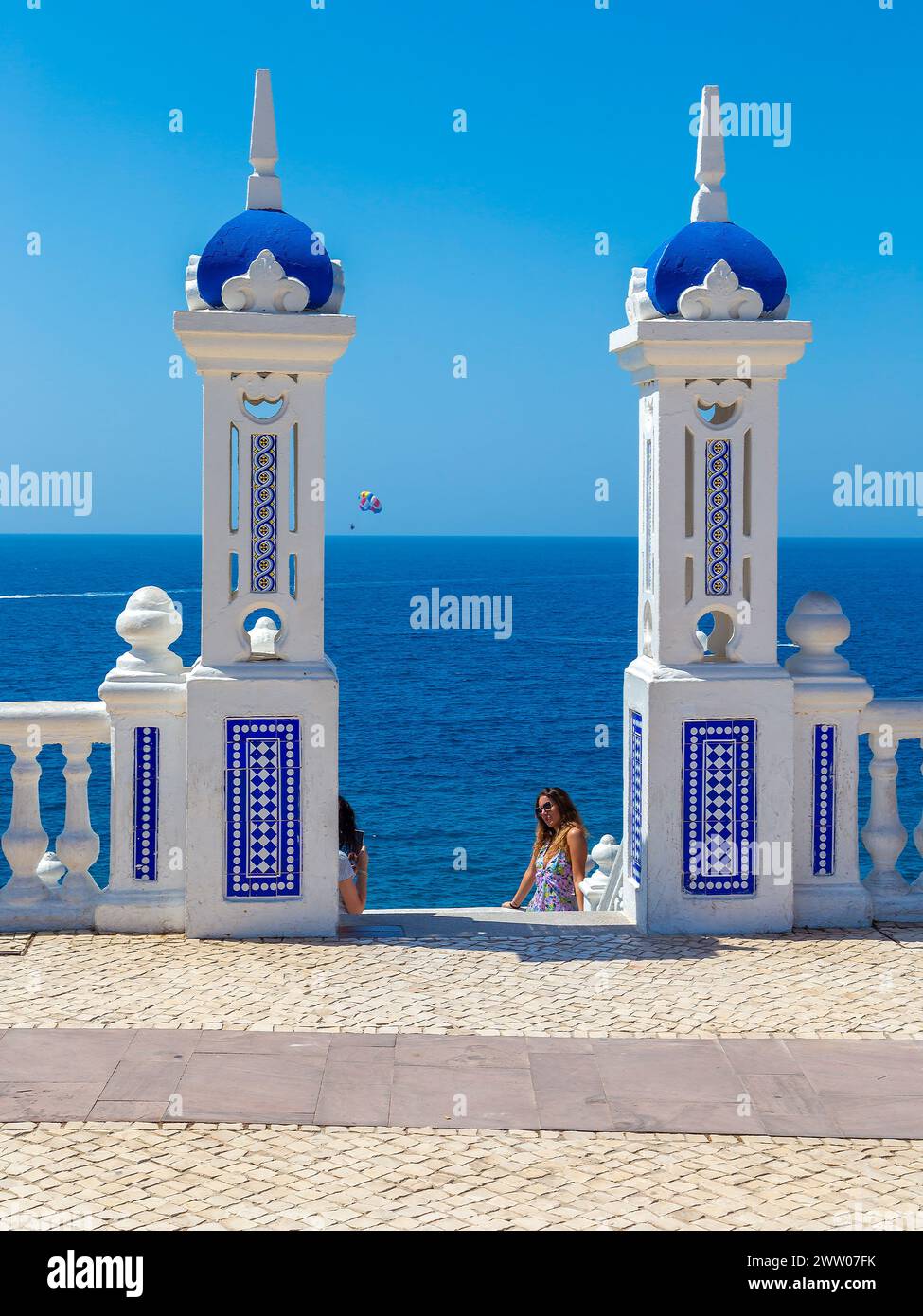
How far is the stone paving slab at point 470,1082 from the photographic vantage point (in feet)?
16.5

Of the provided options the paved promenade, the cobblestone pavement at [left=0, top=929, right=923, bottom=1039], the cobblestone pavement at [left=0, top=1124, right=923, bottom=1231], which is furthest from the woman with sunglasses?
the cobblestone pavement at [left=0, top=1124, right=923, bottom=1231]

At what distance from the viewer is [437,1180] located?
4.53 metres

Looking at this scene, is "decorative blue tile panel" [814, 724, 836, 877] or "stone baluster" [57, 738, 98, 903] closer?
"stone baluster" [57, 738, 98, 903]

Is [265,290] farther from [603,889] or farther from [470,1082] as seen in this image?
[603,889]

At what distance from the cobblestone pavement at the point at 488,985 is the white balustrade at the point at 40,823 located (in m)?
0.15

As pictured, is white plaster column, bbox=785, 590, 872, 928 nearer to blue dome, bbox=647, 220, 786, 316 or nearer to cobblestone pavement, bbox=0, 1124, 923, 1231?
blue dome, bbox=647, 220, 786, 316

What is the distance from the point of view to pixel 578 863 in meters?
9.05

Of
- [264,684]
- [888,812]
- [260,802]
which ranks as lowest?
[888,812]

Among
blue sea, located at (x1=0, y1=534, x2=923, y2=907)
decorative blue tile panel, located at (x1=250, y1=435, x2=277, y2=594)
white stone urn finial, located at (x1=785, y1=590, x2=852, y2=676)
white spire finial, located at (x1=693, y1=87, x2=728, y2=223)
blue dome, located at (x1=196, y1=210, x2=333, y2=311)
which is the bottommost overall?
blue sea, located at (x1=0, y1=534, x2=923, y2=907)

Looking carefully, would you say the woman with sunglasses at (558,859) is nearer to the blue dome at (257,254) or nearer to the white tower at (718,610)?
the white tower at (718,610)

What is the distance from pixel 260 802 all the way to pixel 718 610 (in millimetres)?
2416

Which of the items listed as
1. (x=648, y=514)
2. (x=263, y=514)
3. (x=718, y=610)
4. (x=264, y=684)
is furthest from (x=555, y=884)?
(x=263, y=514)

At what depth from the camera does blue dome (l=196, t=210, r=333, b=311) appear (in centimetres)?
708

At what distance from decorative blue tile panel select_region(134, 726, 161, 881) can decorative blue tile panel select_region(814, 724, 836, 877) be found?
3.22 metres
